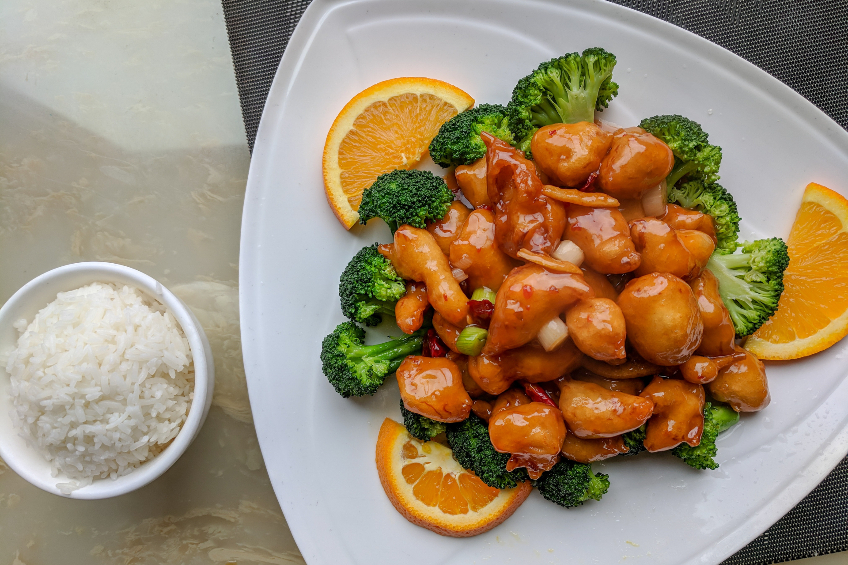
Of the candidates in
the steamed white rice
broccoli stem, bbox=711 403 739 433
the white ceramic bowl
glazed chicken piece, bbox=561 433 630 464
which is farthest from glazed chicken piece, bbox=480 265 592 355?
the steamed white rice

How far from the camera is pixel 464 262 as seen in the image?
7.16 feet

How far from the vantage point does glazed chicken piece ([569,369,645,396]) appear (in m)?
2.27

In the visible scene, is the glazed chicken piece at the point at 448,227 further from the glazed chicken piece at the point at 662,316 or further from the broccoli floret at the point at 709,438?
the broccoli floret at the point at 709,438

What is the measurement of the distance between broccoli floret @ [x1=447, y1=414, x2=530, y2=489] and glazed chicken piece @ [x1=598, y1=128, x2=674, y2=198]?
3.55 ft

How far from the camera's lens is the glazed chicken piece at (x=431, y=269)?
214cm

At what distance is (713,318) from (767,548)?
4.40 ft

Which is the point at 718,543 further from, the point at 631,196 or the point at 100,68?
the point at 100,68

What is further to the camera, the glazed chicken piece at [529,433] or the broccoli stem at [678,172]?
the broccoli stem at [678,172]

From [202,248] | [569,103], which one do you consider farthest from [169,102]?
[569,103]

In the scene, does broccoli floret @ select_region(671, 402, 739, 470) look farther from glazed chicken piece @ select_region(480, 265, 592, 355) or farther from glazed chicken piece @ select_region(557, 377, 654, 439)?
glazed chicken piece @ select_region(480, 265, 592, 355)

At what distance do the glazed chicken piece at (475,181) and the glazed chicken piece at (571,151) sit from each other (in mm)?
240

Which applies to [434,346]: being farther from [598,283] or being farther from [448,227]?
[598,283]

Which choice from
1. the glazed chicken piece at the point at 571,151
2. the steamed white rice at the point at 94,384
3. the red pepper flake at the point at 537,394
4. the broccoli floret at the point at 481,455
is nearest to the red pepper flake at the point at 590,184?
the glazed chicken piece at the point at 571,151

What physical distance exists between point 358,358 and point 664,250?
4.16 feet
